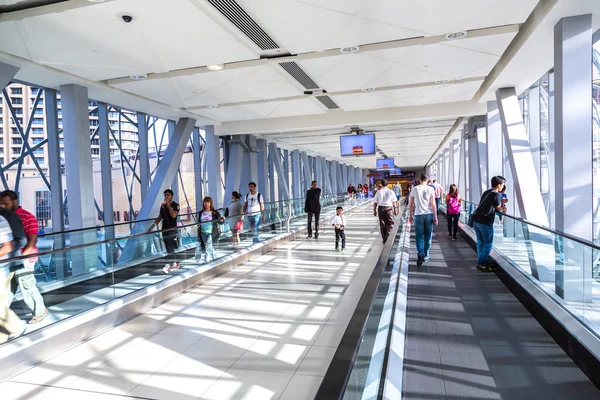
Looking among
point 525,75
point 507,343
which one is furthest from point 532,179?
point 507,343

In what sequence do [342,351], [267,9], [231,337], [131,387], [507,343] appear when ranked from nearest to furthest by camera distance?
[342,351], [131,387], [507,343], [231,337], [267,9]

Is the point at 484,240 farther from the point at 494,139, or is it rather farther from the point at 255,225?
the point at 494,139

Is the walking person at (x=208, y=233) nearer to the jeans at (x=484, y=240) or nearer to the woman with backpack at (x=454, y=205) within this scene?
the jeans at (x=484, y=240)

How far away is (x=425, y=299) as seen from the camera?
5723 mm

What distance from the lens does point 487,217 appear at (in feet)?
22.9

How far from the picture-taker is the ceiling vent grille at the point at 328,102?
13083 mm

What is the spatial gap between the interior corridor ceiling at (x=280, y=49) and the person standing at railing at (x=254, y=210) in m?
2.92

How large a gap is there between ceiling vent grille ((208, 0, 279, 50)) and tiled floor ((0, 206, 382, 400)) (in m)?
4.43

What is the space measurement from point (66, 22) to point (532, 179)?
10666mm

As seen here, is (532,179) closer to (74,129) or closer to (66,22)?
(66,22)

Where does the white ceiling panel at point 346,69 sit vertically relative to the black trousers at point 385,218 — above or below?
above

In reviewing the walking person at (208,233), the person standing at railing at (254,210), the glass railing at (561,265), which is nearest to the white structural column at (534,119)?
the glass railing at (561,265)

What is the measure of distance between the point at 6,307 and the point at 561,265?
5.90 m

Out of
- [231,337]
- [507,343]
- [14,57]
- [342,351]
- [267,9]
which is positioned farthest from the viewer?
[14,57]
